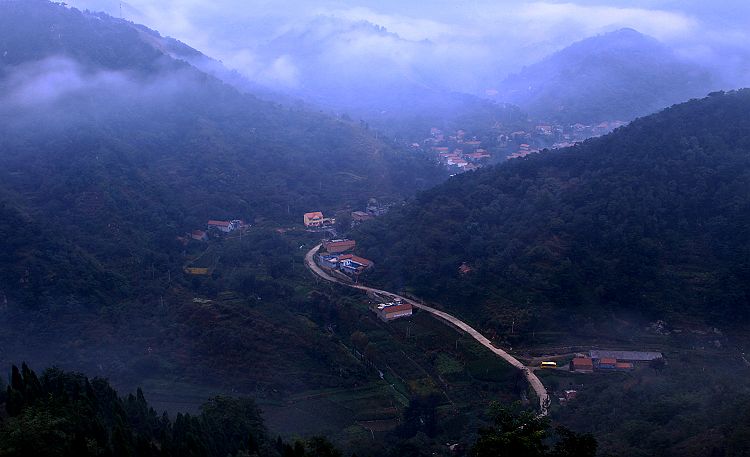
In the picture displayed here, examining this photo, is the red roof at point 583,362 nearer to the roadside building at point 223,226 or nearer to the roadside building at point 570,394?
the roadside building at point 570,394

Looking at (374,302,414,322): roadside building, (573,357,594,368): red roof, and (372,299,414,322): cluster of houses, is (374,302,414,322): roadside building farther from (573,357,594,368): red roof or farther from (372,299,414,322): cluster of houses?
(573,357,594,368): red roof

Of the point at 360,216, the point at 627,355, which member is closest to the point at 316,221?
the point at 360,216

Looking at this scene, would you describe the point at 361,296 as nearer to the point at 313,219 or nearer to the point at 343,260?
the point at 343,260

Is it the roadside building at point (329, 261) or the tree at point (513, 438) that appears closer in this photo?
the tree at point (513, 438)

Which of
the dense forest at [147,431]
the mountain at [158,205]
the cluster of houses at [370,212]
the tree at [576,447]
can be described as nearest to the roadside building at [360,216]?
the cluster of houses at [370,212]

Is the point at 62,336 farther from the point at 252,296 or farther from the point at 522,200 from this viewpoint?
the point at 522,200

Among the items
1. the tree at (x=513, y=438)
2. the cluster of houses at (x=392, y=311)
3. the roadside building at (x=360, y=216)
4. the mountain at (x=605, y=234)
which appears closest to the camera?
the tree at (x=513, y=438)
